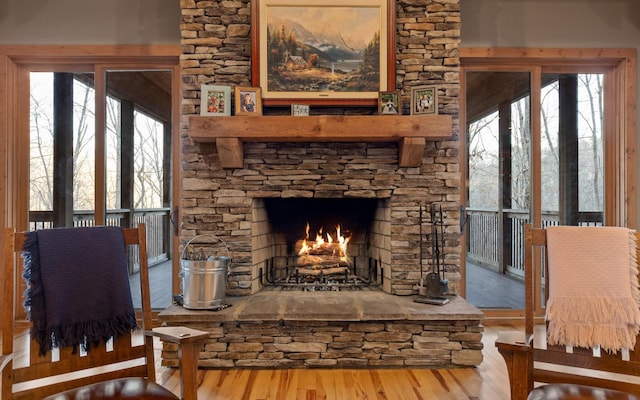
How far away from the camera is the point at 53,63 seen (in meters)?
3.87

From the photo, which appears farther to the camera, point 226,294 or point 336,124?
point 226,294

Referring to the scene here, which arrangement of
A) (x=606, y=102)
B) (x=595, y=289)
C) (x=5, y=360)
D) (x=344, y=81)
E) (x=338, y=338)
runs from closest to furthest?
(x=5, y=360)
(x=595, y=289)
(x=338, y=338)
(x=344, y=81)
(x=606, y=102)

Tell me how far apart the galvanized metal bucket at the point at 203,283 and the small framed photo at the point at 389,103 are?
5.26 ft

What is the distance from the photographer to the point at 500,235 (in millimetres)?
4078

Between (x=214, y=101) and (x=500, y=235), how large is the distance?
2.89 metres

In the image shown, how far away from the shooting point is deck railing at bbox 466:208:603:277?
157 inches

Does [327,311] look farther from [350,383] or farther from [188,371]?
[188,371]

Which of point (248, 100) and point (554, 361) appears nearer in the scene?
point (554, 361)

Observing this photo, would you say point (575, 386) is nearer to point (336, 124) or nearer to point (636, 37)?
point (336, 124)

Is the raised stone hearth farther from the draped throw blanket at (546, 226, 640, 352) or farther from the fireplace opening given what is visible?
the draped throw blanket at (546, 226, 640, 352)

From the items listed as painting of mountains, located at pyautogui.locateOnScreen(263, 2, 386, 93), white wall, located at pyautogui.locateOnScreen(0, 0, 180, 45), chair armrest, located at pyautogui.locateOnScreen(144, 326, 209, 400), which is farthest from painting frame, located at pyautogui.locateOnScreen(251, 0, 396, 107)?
chair armrest, located at pyautogui.locateOnScreen(144, 326, 209, 400)

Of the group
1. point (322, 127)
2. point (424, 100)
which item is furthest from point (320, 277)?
point (424, 100)

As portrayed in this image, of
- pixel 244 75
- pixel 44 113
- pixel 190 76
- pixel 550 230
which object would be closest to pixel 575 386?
Answer: pixel 550 230

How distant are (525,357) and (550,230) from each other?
526 millimetres
